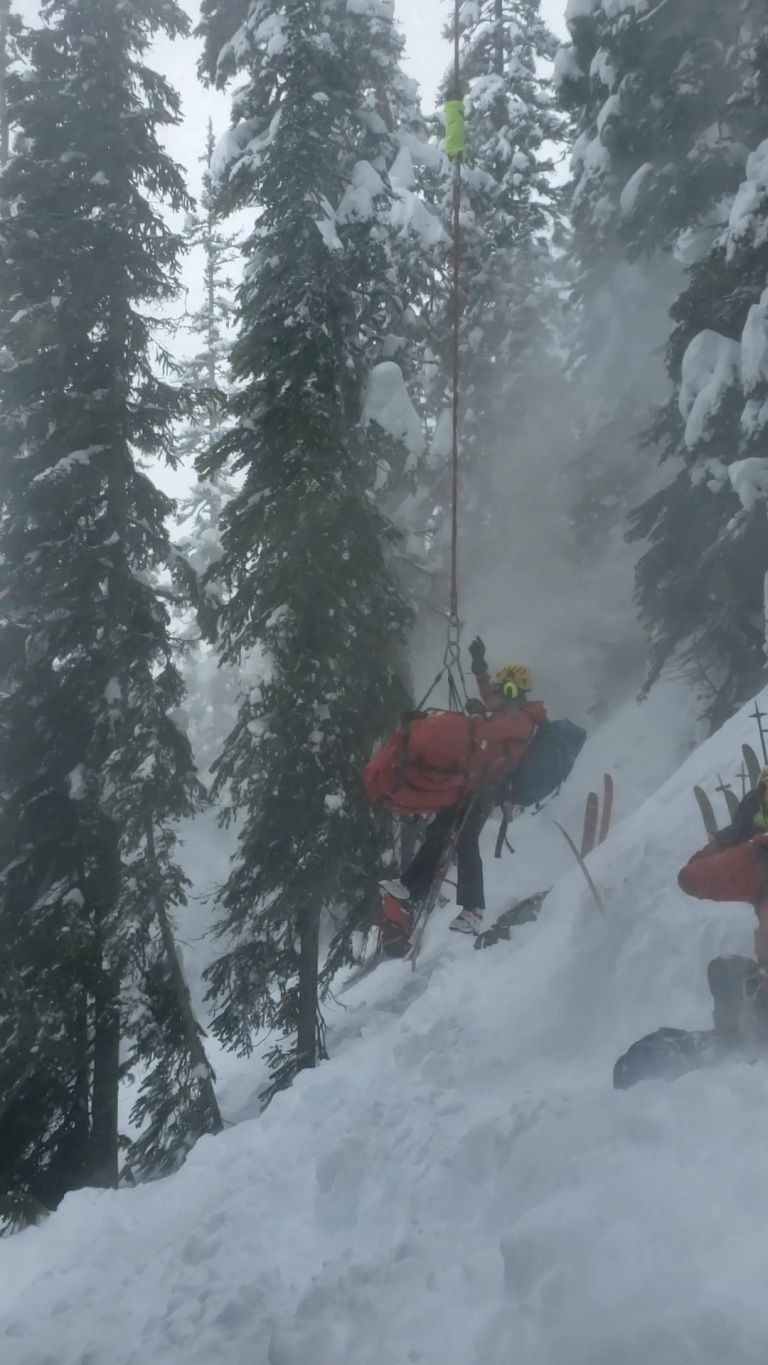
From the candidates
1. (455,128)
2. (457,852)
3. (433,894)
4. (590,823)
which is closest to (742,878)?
(457,852)

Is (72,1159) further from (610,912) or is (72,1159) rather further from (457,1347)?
(457,1347)

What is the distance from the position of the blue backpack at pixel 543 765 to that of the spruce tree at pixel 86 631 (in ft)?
16.2

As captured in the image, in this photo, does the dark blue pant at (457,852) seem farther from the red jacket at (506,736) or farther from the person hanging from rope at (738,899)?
the person hanging from rope at (738,899)

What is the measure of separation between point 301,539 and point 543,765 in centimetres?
464

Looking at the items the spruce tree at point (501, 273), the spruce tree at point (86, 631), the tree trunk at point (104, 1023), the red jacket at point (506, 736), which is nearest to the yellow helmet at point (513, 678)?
the red jacket at point (506, 736)

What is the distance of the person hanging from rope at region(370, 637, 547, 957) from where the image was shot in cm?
797

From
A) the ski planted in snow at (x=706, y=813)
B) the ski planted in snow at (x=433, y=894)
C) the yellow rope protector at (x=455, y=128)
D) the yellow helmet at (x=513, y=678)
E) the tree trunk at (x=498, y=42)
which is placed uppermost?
the tree trunk at (x=498, y=42)

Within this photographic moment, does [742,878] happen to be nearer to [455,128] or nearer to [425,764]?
[425,764]

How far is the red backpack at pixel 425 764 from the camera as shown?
7.88m

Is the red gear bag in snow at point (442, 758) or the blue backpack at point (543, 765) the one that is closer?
the red gear bag in snow at point (442, 758)

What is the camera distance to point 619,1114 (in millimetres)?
4805

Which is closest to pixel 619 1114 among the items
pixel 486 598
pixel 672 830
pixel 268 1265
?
pixel 268 1265

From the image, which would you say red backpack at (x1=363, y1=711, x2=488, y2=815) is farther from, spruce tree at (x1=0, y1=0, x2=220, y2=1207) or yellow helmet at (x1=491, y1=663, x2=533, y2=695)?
spruce tree at (x1=0, y1=0, x2=220, y2=1207)

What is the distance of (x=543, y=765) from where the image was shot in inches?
329
